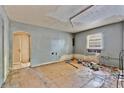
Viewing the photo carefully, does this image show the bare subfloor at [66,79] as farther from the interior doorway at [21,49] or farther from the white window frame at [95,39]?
the interior doorway at [21,49]

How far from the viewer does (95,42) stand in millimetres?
2617

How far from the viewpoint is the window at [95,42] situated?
264 cm

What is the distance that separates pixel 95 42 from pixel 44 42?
2585mm

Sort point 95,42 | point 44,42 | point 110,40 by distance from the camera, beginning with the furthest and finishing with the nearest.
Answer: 1. point 44,42
2. point 110,40
3. point 95,42

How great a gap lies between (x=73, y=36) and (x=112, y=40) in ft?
3.92

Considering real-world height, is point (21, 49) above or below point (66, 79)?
above

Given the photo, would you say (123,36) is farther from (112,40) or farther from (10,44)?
(10,44)

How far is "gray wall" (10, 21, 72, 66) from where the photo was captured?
3996mm

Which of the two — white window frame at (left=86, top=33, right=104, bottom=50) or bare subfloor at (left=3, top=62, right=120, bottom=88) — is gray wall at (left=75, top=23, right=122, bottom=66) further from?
bare subfloor at (left=3, top=62, right=120, bottom=88)

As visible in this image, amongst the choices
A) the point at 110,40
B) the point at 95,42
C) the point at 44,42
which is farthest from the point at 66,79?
the point at 44,42

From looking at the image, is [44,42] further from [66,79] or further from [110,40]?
[110,40]

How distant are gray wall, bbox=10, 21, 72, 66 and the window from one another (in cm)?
116

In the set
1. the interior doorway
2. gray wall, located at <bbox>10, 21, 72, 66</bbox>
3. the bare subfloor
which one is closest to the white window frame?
the bare subfloor
